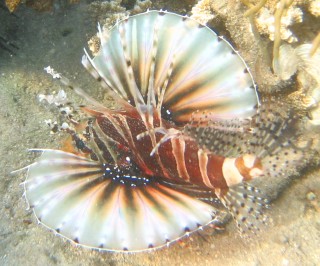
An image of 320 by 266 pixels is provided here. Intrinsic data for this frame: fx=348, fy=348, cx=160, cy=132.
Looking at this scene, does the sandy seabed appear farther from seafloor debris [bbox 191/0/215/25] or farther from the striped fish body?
seafloor debris [bbox 191/0/215/25]

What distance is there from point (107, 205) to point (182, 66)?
1.22m

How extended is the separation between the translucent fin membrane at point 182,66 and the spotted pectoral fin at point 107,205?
65 cm

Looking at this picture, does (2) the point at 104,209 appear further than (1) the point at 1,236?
No

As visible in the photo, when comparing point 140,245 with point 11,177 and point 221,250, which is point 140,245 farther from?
point 11,177

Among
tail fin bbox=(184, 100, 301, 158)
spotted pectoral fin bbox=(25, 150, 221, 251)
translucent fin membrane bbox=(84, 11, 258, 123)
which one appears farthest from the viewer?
translucent fin membrane bbox=(84, 11, 258, 123)

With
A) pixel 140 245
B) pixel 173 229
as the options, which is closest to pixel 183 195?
pixel 173 229

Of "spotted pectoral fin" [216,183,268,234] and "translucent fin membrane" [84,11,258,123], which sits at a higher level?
"translucent fin membrane" [84,11,258,123]

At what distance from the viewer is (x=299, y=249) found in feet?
8.32

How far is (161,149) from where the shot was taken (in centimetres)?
245

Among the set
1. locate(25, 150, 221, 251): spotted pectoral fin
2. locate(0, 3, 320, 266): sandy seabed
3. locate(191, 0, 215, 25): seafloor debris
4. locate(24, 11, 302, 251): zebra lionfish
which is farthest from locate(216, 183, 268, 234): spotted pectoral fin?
locate(191, 0, 215, 25): seafloor debris

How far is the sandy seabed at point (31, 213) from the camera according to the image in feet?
8.59

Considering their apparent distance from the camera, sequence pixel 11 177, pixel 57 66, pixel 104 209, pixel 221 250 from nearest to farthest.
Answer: pixel 104 209 < pixel 221 250 < pixel 11 177 < pixel 57 66

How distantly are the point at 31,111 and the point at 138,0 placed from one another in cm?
162

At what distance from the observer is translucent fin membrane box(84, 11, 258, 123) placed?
8.52 ft
